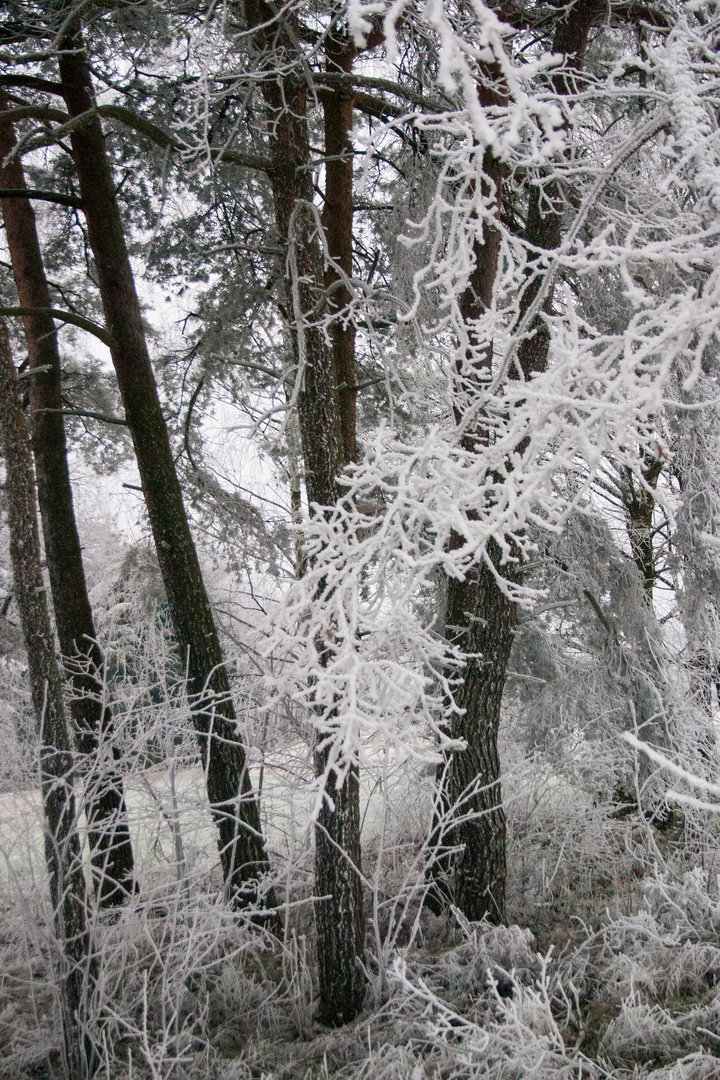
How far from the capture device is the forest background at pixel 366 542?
98.5 inches

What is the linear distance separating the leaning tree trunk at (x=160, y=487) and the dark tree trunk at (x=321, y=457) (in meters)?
1.21

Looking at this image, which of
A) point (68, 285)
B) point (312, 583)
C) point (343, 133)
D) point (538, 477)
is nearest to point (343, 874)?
point (312, 583)

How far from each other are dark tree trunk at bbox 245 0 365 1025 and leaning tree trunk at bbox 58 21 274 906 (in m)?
1.21

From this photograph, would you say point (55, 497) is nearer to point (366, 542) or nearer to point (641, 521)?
point (366, 542)

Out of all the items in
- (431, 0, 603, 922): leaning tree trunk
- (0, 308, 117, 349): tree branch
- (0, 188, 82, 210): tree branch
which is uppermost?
(0, 188, 82, 210): tree branch

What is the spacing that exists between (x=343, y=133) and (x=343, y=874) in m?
5.44

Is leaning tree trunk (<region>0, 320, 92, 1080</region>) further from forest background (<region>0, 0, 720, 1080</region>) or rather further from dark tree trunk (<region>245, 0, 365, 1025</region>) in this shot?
dark tree trunk (<region>245, 0, 365, 1025</region>)

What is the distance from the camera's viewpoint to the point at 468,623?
5492mm

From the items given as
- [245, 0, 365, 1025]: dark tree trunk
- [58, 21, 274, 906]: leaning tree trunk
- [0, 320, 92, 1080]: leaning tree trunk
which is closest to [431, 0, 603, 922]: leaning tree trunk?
Result: [245, 0, 365, 1025]: dark tree trunk

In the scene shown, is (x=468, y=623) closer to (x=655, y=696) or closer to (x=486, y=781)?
(x=486, y=781)

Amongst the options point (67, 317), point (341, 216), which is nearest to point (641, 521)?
point (341, 216)

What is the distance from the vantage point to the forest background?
8.21 ft

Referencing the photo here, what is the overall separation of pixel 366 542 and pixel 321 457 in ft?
7.44

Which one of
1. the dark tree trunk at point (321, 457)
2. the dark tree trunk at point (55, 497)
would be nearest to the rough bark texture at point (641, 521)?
the dark tree trunk at point (321, 457)
